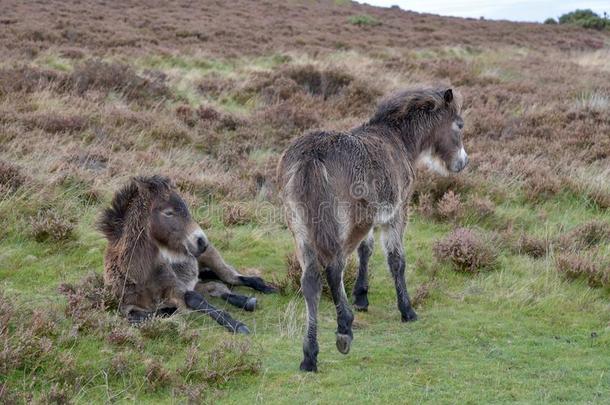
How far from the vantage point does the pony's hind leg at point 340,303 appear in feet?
16.1

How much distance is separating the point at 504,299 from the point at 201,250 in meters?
3.29

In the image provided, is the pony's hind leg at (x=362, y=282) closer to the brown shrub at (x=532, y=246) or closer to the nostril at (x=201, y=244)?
the nostril at (x=201, y=244)

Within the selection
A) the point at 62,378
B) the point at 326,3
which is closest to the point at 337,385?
the point at 62,378

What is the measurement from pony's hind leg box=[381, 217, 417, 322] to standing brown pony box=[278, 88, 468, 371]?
0.01 m

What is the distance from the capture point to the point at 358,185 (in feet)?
17.3

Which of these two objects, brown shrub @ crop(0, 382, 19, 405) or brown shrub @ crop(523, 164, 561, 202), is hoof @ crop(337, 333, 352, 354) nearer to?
brown shrub @ crop(0, 382, 19, 405)

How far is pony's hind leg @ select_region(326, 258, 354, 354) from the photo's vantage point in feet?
16.1

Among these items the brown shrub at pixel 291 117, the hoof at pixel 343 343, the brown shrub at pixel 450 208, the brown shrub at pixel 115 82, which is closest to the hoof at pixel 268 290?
the hoof at pixel 343 343

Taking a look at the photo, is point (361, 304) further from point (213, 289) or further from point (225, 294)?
point (213, 289)

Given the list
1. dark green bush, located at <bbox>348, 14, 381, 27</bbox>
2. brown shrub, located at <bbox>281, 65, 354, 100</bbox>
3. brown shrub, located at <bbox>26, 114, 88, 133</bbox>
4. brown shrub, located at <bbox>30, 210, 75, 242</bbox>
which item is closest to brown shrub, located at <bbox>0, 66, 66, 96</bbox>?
brown shrub, located at <bbox>26, 114, 88, 133</bbox>

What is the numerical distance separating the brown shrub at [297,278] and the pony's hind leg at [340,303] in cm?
188

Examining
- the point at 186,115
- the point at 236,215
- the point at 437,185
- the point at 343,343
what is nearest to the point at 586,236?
the point at 437,185

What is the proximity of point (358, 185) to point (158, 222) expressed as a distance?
2218 millimetres

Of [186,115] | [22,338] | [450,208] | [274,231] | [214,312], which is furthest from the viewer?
[186,115]
